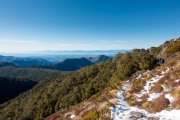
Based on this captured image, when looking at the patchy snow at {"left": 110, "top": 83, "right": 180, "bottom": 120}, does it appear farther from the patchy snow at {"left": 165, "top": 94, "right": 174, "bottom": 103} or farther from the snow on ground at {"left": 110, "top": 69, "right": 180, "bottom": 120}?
the patchy snow at {"left": 165, "top": 94, "right": 174, "bottom": 103}

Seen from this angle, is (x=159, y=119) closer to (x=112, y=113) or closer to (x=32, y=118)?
(x=112, y=113)

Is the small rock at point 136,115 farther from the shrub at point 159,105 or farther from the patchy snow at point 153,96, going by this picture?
the patchy snow at point 153,96

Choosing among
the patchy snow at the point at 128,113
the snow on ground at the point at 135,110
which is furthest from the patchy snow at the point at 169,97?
the patchy snow at the point at 128,113

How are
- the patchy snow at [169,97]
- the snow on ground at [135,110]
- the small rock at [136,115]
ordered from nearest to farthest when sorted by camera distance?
the snow on ground at [135,110] → the small rock at [136,115] → the patchy snow at [169,97]

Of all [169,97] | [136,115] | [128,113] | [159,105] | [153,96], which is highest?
[169,97]

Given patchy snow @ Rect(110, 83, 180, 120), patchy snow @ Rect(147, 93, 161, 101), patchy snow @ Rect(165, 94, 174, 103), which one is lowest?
patchy snow @ Rect(110, 83, 180, 120)

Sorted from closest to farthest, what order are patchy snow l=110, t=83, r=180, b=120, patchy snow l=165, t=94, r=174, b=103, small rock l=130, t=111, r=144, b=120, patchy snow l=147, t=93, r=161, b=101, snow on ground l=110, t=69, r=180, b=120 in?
patchy snow l=110, t=83, r=180, b=120 < snow on ground l=110, t=69, r=180, b=120 < small rock l=130, t=111, r=144, b=120 < patchy snow l=165, t=94, r=174, b=103 < patchy snow l=147, t=93, r=161, b=101

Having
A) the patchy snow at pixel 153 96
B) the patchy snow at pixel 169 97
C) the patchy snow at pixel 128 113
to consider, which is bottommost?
the patchy snow at pixel 128 113

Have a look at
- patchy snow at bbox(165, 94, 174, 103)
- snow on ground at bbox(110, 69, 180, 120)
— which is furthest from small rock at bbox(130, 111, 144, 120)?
patchy snow at bbox(165, 94, 174, 103)

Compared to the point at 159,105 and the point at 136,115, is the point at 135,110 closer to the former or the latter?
the point at 136,115

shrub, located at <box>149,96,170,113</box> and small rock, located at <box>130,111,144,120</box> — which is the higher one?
shrub, located at <box>149,96,170,113</box>

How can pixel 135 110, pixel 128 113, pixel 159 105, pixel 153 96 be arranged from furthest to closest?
pixel 153 96 → pixel 135 110 → pixel 128 113 → pixel 159 105

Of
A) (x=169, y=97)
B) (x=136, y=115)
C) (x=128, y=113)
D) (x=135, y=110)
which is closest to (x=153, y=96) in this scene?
(x=169, y=97)

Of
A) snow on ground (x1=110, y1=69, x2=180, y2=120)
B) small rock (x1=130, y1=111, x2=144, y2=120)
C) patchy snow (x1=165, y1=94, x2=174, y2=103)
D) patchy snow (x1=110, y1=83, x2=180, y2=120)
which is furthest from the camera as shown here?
patchy snow (x1=165, y1=94, x2=174, y2=103)
